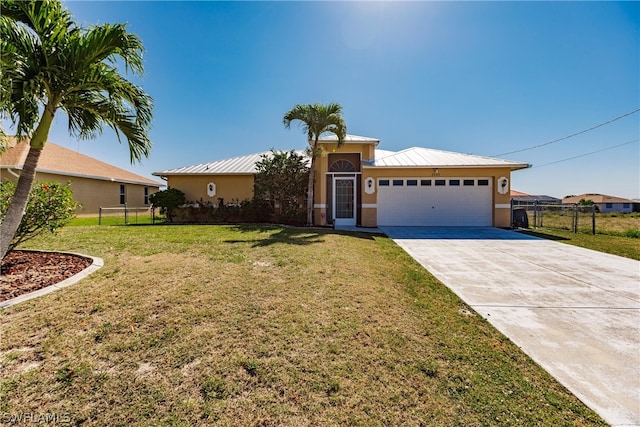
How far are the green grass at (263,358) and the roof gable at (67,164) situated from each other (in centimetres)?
1638

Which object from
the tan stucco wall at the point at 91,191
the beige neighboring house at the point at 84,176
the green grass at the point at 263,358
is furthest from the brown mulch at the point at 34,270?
the tan stucco wall at the point at 91,191

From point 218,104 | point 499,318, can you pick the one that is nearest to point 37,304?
point 499,318

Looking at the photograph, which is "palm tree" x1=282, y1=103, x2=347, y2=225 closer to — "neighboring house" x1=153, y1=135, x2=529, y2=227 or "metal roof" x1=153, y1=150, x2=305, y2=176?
"neighboring house" x1=153, y1=135, x2=529, y2=227

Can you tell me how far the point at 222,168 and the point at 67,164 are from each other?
11951 millimetres

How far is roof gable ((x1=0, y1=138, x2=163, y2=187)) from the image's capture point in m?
15.3

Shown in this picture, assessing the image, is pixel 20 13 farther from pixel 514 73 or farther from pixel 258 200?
pixel 514 73

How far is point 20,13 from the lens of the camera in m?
4.05

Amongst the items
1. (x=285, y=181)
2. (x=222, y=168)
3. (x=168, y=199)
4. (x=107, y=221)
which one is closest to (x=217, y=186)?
(x=222, y=168)

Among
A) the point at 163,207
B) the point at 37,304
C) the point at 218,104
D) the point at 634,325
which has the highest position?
the point at 218,104

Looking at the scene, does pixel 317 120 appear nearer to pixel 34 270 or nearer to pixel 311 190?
pixel 311 190

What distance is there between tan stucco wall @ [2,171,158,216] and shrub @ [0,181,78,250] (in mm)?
14131

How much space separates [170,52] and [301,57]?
217 inches

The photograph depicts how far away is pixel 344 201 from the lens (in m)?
14.1

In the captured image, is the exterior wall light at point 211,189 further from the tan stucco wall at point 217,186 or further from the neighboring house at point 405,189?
the neighboring house at point 405,189
